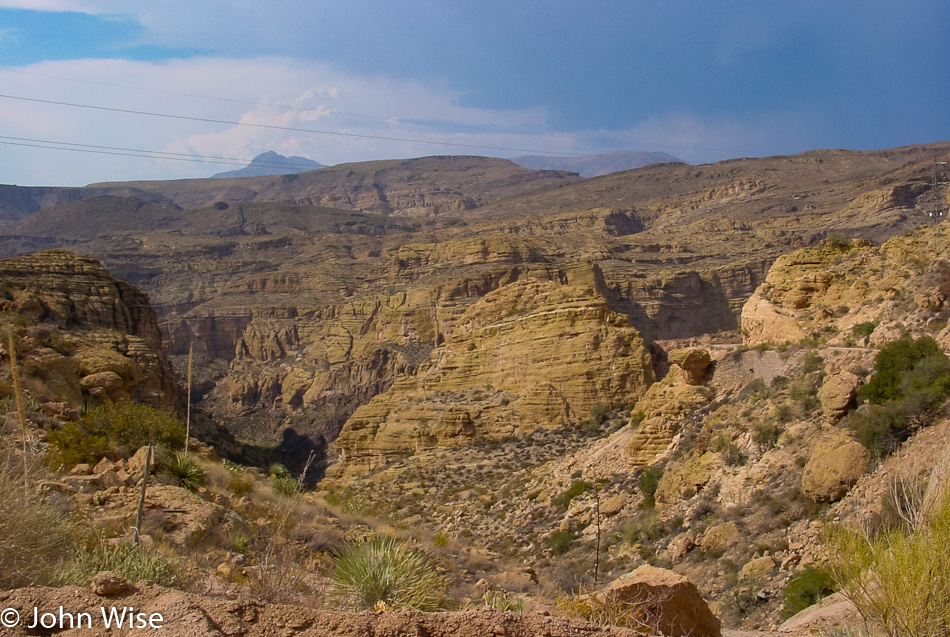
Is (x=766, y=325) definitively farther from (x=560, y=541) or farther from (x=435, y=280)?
(x=435, y=280)

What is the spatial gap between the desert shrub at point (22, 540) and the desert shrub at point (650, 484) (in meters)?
16.6

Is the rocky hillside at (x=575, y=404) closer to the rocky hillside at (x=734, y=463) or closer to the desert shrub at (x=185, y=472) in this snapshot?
the rocky hillside at (x=734, y=463)

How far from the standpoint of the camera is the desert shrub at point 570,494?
24739mm

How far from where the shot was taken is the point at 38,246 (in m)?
180

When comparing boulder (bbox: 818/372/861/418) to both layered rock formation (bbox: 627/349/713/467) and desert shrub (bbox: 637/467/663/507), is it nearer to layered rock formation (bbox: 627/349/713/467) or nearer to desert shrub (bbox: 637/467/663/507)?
desert shrub (bbox: 637/467/663/507)

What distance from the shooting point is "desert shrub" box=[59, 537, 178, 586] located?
24.9 feet

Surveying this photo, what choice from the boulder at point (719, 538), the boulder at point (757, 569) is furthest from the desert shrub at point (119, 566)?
the boulder at point (719, 538)

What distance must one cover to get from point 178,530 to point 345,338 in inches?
3179

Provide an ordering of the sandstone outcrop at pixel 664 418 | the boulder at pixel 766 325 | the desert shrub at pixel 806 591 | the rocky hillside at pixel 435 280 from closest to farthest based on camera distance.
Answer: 1. the desert shrub at pixel 806 591
2. the sandstone outcrop at pixel 664 418
3. the boulder at pixel 766 325
4. the rocky hillside at pixel 435 280

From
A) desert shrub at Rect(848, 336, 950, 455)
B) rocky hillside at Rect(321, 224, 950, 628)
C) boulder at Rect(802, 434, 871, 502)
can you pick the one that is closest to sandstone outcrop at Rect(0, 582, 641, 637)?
rocky hillside at Rect(321, 224, 950, 628)

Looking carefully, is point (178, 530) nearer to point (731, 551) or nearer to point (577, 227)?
point (731, 551)

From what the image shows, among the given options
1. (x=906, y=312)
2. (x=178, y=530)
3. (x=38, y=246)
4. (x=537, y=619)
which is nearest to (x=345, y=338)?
(x=906, y=312)

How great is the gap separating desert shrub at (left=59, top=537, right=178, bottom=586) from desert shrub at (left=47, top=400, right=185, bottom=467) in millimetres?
6198

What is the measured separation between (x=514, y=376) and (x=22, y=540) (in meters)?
33.3
